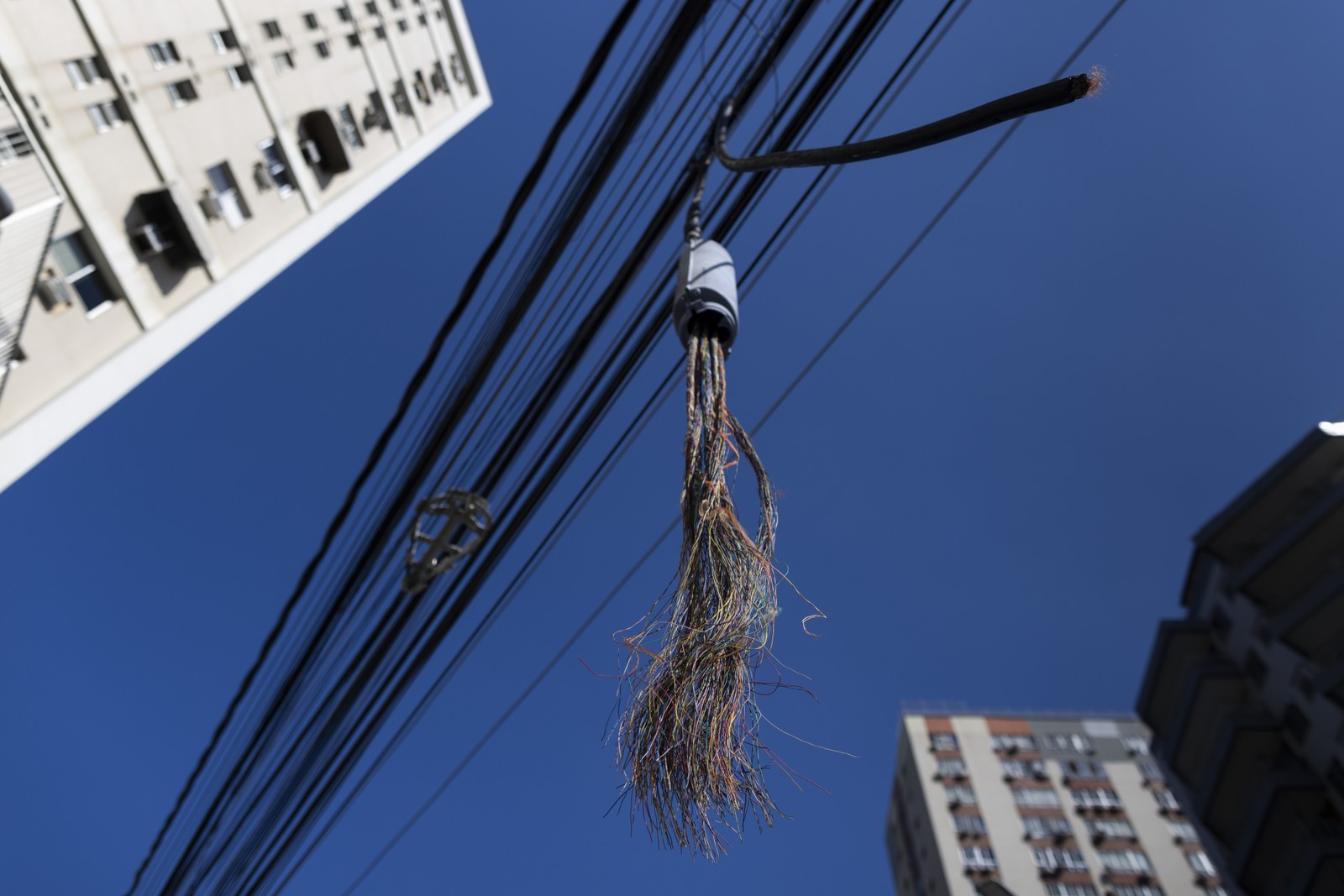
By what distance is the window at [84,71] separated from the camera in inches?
402

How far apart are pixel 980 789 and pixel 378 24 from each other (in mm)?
41747

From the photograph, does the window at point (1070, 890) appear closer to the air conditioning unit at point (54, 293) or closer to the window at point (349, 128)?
the window at point (349, 128)

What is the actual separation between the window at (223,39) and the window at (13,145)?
5871 mm

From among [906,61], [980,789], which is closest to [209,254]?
[906,61]

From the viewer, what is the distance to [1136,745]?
40.0 metres

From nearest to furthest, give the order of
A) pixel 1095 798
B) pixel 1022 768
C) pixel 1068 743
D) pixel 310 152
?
pixel 310 152 < pixel 1095 798 < pixel 1022 768 < pixel 1068 743

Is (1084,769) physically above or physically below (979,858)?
below

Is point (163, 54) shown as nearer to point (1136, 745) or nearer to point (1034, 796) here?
point (1034, 796)

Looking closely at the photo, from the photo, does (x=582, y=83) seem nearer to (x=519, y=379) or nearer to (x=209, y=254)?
(x=519, y=379)

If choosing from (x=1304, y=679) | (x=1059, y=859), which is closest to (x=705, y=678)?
(x=1304, y=679)

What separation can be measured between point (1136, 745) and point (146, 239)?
1936 inches

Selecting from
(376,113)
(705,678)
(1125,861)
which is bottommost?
(1125,861)

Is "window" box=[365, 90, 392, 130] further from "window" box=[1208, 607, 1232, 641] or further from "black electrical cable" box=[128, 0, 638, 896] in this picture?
"window" box=[1208, 607, 1232, 641]

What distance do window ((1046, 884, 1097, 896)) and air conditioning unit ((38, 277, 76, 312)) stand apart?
134ft
